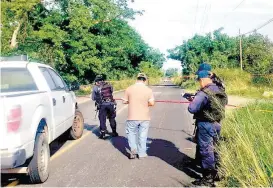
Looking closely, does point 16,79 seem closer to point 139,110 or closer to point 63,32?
point 139,110

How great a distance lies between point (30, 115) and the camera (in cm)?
573

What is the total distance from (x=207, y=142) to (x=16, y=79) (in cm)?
357

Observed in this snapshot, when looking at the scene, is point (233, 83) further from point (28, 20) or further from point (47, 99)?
point (47, 99)

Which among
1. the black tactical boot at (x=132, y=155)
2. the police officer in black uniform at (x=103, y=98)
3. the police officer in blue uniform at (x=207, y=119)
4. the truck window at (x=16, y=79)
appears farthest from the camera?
the police officer in black uniform at (x=103, y=98)

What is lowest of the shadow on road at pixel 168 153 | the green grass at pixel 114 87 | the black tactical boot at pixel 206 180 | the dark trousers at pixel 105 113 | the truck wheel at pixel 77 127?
the green grass at pixel 114 87

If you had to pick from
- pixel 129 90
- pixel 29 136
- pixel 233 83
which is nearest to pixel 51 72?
pixel 129 90

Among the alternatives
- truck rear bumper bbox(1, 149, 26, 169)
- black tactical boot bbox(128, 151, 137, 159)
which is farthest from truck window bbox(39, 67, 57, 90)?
truck rear bumper bbox(1, 149, 26, 169)

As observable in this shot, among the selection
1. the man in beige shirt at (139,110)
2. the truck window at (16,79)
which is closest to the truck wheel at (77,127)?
the man in beige shirt at (139,110)

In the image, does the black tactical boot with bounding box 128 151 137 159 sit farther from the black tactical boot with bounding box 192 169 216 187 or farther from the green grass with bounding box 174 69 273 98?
the green grass with bounding box 174 69 273 98

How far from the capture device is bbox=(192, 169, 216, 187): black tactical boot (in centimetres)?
607

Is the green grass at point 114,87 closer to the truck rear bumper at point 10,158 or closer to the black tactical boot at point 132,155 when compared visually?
the black tactical boot at point 132,155

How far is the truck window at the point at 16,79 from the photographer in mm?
7023

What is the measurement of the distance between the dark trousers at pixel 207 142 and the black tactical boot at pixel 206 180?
96mm

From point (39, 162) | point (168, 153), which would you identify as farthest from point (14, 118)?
point (168, 153)
